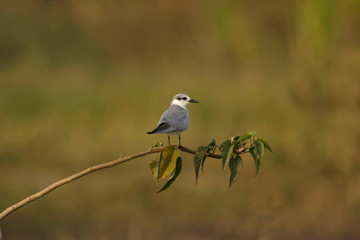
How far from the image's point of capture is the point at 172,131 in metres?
1.30

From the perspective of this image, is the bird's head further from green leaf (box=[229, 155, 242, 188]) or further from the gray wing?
green leaf (box=[229, 155, 242, 188])

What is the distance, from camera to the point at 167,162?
100 centimetres

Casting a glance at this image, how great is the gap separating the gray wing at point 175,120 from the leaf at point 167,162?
0.29 metres

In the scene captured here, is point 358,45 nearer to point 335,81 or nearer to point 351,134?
point 335,81

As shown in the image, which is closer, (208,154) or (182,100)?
(208,154)

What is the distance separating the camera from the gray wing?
130cm

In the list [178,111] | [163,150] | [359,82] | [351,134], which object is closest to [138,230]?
[178,111]

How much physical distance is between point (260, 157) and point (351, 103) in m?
3.42

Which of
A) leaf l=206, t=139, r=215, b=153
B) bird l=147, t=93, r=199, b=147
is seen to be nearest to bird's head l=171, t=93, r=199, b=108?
bird l=147, t=93, r=199, b=147

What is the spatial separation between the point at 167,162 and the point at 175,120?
31 centimetres

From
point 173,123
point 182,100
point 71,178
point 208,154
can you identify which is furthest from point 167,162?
point 182,100

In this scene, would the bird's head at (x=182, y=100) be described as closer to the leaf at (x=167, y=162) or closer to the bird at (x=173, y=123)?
the bird at (x=173, y=123)

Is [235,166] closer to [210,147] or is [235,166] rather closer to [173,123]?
[210,147]

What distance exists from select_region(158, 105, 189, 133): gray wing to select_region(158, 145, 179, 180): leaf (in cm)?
29
